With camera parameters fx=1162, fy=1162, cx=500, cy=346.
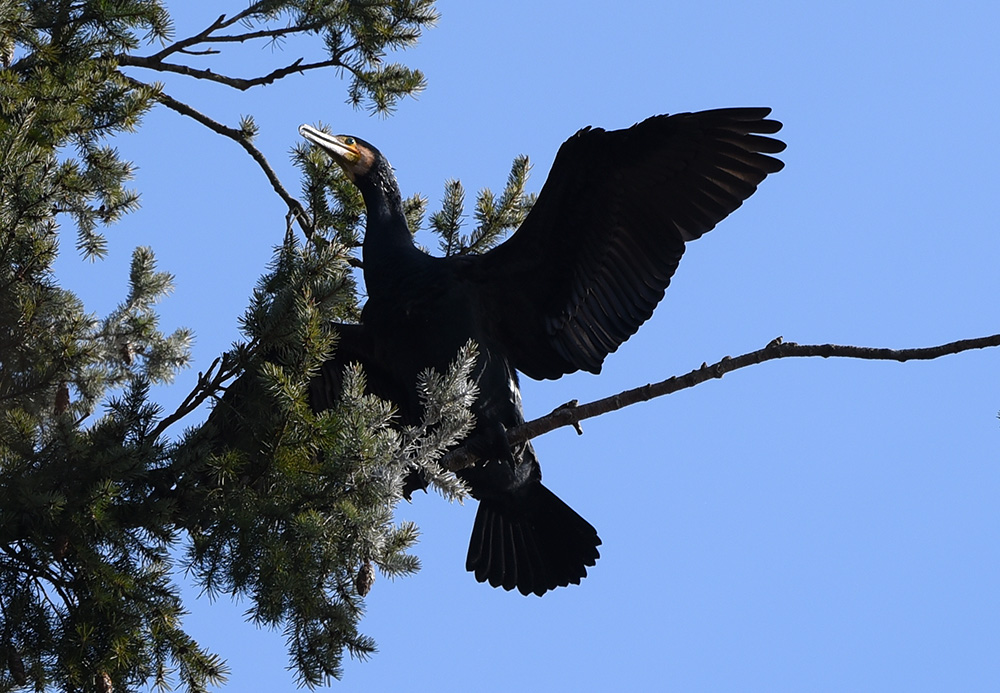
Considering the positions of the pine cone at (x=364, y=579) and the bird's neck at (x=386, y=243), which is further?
the bird's neck at (x=386, y=243)

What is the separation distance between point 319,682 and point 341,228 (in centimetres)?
211

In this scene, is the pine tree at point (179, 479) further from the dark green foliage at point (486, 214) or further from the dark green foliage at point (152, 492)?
the dark green foliage at point (486, 214)

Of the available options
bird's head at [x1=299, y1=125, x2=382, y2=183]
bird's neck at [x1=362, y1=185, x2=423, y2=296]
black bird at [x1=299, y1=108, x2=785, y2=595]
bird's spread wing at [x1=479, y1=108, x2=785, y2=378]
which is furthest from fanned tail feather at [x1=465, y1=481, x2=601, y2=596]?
bird's head at [x1=299, y1=125, x2=382, y2=183]

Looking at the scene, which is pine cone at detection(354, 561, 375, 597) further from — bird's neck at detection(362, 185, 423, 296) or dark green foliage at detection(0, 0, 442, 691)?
bird's neck at detection(362, 185, 423, 296)

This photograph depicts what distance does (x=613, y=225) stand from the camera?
4.31 m

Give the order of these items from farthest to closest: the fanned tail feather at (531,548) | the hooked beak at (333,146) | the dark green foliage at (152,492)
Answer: the fanned tail feather at (531,548) → the hooked beak at (333,146) → the dark green foliage at (152,492)

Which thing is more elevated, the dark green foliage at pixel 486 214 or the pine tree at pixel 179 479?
the dark green foliage at pixel 486 214

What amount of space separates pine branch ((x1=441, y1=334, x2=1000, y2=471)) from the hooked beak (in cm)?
138

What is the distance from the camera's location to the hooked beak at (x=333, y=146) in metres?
4.60

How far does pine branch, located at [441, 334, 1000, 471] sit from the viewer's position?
3145 millimetres

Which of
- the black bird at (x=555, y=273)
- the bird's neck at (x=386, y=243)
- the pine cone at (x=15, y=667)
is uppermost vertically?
the bird's neck at (x=386, y=243)

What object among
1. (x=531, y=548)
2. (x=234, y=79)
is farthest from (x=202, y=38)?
(x=531, y=548)

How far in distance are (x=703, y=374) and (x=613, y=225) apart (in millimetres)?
1044

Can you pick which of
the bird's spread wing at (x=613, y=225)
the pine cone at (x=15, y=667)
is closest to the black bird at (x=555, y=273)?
the bird's spread wing at (x=613, y=225)
